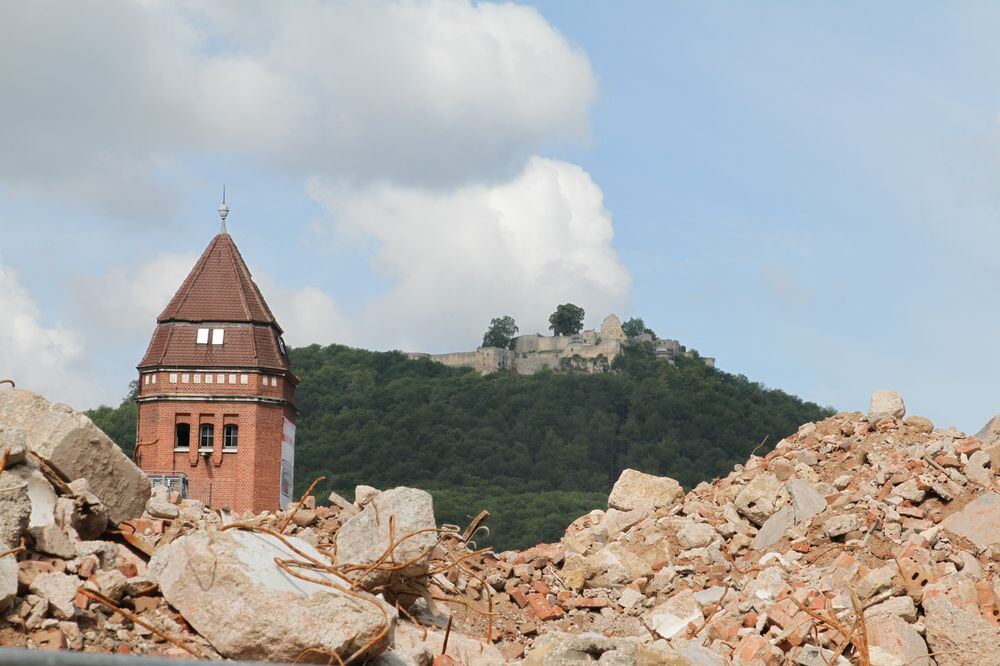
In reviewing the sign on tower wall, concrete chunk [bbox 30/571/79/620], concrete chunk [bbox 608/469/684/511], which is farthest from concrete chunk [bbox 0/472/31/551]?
the sign on tower wall

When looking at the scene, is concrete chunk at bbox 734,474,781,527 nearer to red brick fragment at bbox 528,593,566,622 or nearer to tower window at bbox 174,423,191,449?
red brick fragment at bbox 528,593,566,622

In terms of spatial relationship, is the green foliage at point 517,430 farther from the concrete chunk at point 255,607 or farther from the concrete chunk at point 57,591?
the concrete chunk at point 57,591

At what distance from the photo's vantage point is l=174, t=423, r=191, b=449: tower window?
40.5 meters

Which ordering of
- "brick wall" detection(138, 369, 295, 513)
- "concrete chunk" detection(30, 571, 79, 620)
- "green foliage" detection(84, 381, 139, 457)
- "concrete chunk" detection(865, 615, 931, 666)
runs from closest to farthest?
"concrete chunk" detection(30, 571, 79, 620), "concrete chunk" detection(865, 615, 931, 666), "brick wall" detection(138, 369, 295, 513), "green foliage" detection(84, 381, 139, 457)

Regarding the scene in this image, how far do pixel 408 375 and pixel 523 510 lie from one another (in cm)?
2861

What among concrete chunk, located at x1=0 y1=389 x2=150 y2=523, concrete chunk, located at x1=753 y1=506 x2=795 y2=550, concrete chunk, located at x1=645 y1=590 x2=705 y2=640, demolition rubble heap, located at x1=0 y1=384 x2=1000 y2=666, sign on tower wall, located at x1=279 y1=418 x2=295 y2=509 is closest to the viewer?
demolition rubble heap, located at x1=0 y1=384 x2=1000 y2=666

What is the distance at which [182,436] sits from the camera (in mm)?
40781

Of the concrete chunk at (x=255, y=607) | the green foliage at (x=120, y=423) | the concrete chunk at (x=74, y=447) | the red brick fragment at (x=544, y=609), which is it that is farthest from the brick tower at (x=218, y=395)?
the concrete chunk at (x=255, y=607)

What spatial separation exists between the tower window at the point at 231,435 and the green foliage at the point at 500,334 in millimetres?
83787

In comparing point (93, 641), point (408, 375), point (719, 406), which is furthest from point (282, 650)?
point (408, 375)

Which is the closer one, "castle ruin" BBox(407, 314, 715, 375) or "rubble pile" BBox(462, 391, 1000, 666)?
"rubble pile" BBox(462, 391, 1000, 666)

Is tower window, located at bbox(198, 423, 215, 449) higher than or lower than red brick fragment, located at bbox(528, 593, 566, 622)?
higher

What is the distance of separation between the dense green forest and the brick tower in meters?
16.0

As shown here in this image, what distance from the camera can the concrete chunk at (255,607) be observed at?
7.82 metres
